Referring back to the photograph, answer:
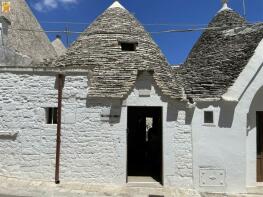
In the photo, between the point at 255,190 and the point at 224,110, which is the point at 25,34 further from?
the point at 255,190

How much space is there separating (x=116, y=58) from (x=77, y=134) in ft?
9.24

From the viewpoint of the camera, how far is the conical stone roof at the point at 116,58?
10711 mm

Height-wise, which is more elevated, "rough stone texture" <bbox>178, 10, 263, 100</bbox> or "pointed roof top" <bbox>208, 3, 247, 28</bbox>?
"pointed roof top" <bbox>208, 3, 247, 28</bbox>

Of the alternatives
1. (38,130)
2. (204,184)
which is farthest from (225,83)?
(38,130)

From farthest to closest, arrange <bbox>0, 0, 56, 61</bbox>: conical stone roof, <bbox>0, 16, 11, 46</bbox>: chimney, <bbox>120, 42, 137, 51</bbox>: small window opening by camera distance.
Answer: <bbox>0, 0, 56, 61</bbox>: conical stone roof, <bbox>0, 16, 11, 46</bbox>: chimney, <bbox>120, 42, 137, 51</bbox>: small window opening

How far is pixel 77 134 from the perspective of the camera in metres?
10.5

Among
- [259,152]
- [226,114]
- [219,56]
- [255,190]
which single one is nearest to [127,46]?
[219,56]

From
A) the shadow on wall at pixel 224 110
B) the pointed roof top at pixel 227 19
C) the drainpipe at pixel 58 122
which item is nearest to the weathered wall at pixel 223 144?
the shadow on wall at pixel 224 110

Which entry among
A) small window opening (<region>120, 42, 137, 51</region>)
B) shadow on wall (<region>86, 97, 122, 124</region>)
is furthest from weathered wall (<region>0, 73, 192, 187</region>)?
small window opening (<region>120, 42, 137, 51</region>)

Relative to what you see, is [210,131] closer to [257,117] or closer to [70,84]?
[257,117]

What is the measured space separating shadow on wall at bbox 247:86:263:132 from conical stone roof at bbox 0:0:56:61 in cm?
1010

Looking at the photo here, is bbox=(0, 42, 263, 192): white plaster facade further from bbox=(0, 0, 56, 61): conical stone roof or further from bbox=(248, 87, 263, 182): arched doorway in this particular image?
bbox=(0, 0, 56, 61): conical stone roof

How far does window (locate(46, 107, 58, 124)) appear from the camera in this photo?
35.1 feet

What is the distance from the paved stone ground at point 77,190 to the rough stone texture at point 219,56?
299cm
